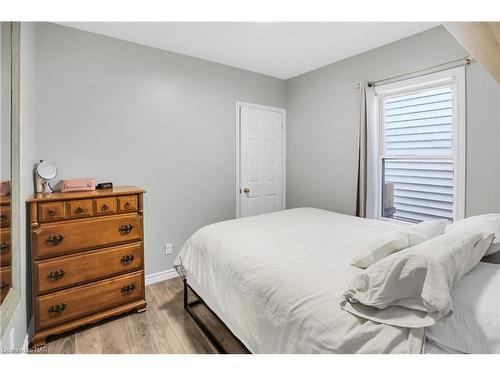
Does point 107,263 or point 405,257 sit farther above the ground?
point 405,257

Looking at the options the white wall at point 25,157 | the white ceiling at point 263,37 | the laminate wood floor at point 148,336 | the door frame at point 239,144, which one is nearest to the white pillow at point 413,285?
the laminate wood floor at point 148,336

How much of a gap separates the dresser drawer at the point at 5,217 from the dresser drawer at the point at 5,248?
0.10 ft

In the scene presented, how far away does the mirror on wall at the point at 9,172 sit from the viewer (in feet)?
4.12

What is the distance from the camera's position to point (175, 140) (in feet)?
9.70

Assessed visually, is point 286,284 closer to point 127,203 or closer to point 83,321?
point 127,203

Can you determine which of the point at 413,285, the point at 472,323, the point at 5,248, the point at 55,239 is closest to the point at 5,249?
the point at 5,248

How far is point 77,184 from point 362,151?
2815 millimetres

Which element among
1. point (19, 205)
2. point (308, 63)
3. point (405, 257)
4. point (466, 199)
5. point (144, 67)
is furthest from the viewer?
point (308, 63)

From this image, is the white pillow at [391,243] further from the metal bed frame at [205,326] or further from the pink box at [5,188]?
the pink box at [5,188]

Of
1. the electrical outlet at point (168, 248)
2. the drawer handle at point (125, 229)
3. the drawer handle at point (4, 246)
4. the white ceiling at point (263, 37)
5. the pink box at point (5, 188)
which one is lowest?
the electrical outlet at point (168, 248)
